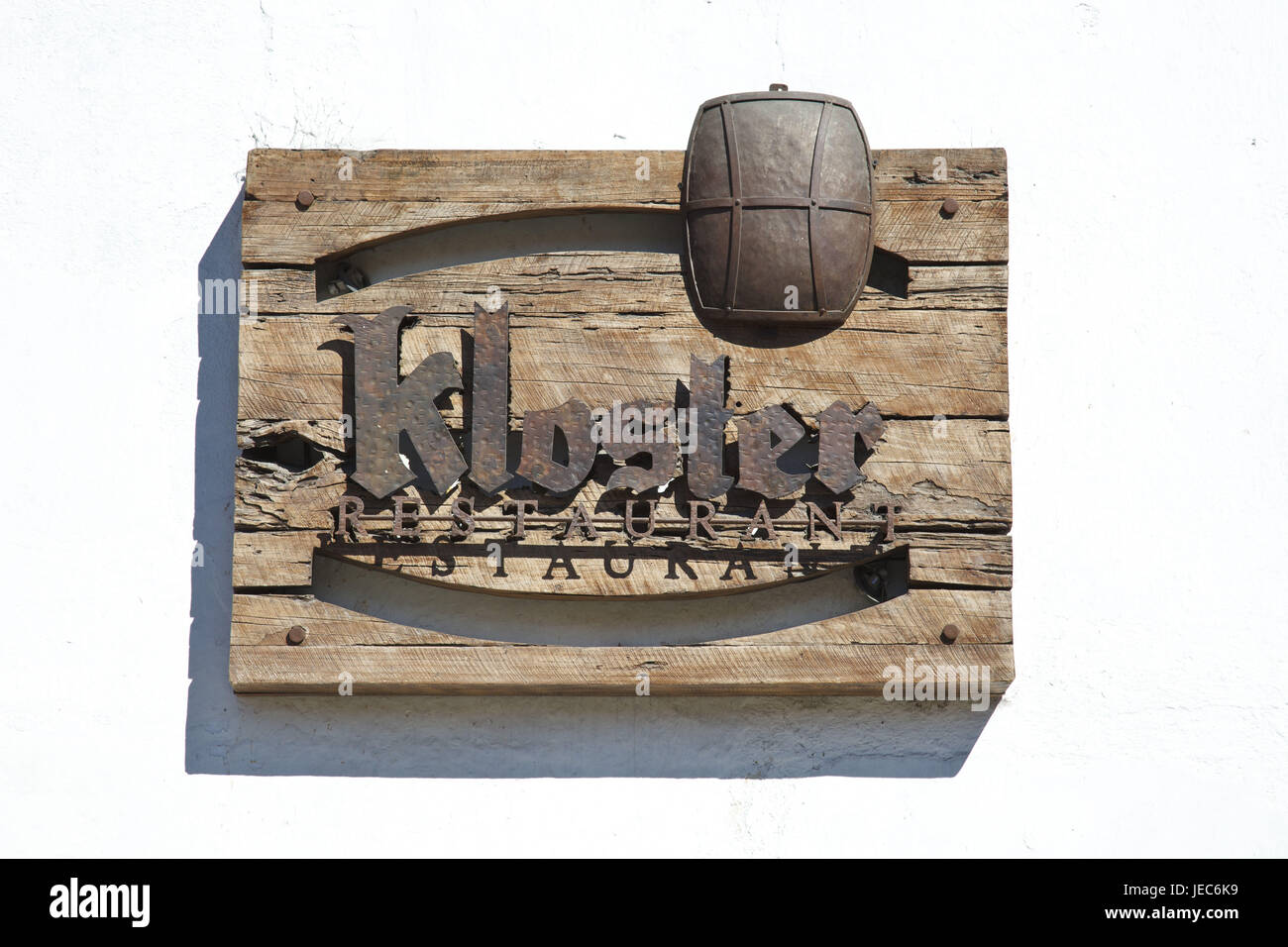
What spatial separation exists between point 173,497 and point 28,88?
1.12 m

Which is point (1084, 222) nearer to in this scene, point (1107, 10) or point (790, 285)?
point (1107, 10)

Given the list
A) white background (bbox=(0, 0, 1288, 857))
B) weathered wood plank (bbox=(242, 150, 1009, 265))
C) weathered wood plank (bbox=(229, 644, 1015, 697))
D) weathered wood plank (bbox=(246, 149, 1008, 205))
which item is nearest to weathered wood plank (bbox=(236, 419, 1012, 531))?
white background (bbox=(0, 0, 1288, 857))

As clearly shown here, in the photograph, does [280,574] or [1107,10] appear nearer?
[280,574]

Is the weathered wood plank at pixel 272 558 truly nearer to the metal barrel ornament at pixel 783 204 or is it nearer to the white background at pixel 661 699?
the white background at pixel 661 699

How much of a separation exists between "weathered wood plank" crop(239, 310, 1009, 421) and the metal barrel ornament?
0.37 ft

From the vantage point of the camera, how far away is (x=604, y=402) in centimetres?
309

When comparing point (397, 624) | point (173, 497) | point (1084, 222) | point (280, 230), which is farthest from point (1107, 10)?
point (173, 497)

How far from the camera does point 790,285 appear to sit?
3053 millimetres

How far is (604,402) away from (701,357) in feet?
0.87

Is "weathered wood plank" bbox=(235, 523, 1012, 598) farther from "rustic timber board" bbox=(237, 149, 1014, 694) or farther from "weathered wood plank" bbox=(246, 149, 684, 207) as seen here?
"weathered wood plank" bbox=(246, 149, 684, 207)

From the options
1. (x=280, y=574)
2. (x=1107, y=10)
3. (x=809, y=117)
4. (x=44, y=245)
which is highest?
(x=1107, y=10)

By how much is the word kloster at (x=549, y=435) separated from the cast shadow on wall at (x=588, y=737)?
38cm

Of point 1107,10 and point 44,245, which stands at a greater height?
point 1107,10

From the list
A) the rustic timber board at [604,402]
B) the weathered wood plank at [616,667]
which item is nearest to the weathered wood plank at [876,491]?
the rustic timber board at [604,402]
